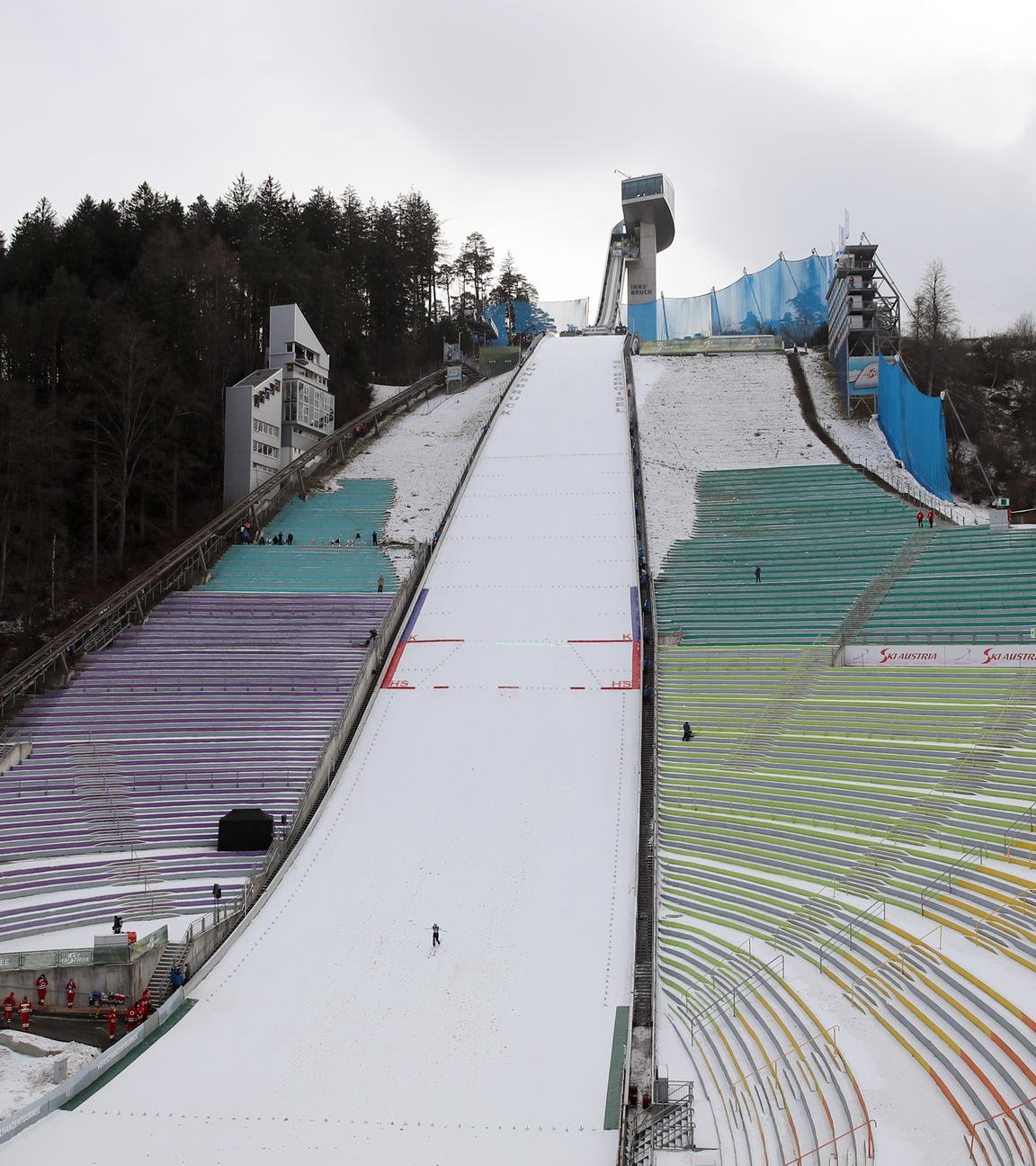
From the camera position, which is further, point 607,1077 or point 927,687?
point 927,687

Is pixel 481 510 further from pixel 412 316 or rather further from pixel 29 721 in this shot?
pixel 412 316

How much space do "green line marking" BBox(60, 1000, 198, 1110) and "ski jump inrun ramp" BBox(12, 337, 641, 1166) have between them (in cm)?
14

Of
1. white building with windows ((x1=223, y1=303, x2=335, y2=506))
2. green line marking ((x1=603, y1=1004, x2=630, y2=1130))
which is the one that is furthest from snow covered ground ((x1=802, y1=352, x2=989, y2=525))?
green line marking ((x1=603, y1=1004, x2=630, y2=1130))

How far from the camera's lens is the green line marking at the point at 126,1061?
12992mm

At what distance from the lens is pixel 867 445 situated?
37.6 meters

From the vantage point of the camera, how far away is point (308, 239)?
58312 mm

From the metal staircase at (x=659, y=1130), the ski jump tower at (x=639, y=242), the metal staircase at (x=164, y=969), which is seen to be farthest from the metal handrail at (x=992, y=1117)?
the ski jump tower at (x=639, y=242)

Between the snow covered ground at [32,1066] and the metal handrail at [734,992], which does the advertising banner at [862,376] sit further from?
the snow covered ground at [32,1066]

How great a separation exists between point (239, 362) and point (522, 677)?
23017 millimetres

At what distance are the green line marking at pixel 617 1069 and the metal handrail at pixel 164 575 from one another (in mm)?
14783

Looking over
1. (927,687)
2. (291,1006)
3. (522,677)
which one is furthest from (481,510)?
(291,1006)

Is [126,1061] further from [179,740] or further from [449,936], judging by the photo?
[179,740]

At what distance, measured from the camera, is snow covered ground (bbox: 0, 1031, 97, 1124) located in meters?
13.0

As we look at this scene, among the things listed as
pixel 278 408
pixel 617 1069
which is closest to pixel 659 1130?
pixel 617 1069
